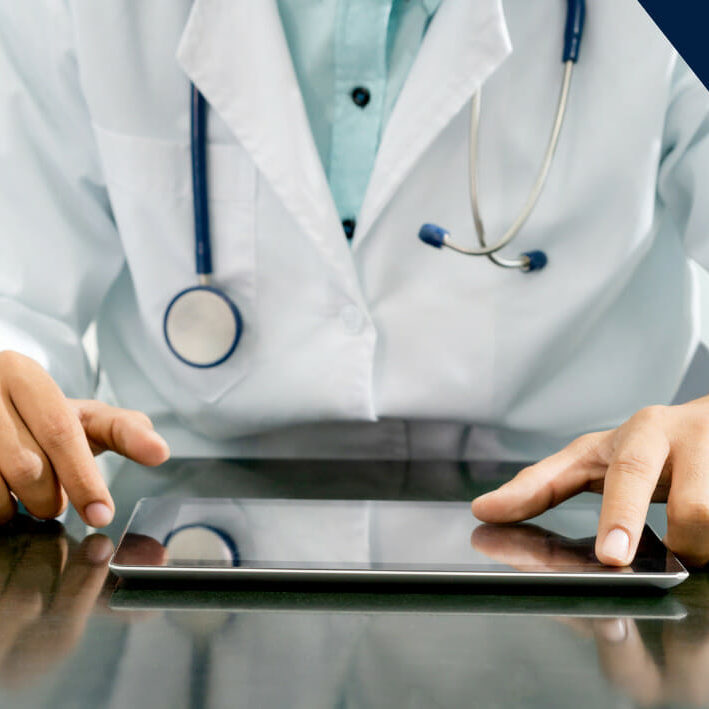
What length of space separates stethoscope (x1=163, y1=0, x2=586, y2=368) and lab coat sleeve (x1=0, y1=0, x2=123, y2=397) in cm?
13

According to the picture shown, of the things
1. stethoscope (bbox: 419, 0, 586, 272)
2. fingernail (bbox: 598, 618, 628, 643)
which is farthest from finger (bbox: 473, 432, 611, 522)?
stethoscope (bbox: 419, 0, 586, 272)

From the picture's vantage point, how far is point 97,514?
1.91 ft

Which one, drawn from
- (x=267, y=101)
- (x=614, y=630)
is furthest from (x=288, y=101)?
(x=614, y=630)

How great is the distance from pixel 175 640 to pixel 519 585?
20 cm

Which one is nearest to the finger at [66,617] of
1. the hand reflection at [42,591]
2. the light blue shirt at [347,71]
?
the hand reflection at [42,591]

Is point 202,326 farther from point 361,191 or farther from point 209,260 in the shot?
point 361,191

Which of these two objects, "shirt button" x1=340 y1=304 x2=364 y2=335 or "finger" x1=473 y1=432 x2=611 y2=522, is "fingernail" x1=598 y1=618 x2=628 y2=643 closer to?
"finger" x1=473 y1=432 x2=611 y2=522

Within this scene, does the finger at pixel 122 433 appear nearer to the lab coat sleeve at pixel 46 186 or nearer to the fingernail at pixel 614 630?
the lab coat sleeve at pixel 46 186

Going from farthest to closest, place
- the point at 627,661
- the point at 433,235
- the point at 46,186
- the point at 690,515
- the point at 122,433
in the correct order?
1. the point at 46,186
2. the point at 433,235
3. the point at 122,433
4. the point at 690,515
5. the point at 627,661

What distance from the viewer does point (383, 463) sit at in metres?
0.80

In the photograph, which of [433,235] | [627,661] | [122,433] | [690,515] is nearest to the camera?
[627,661]

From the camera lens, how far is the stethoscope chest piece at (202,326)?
2.72 ft

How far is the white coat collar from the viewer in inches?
31.6

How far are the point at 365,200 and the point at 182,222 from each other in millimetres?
194
